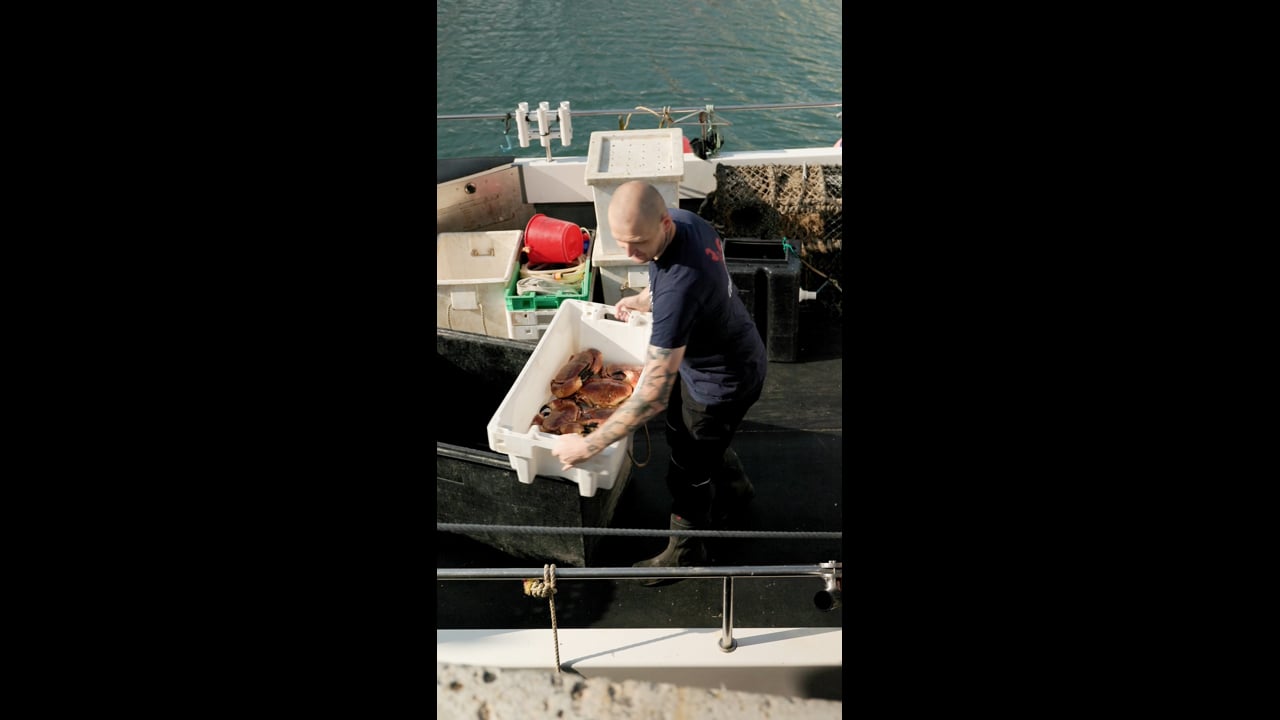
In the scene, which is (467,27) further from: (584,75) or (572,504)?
(572,504)

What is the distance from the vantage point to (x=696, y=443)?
2871 millimetres

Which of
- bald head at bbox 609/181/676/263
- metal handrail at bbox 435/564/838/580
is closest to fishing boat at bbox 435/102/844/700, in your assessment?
metal handrail at bbox 435/564/838/580

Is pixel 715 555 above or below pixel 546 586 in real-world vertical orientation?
below

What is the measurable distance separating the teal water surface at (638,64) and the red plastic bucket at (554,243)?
785cm

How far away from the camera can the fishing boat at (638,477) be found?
2443 mm

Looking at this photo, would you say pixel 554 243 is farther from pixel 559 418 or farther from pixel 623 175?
pixel 559 418

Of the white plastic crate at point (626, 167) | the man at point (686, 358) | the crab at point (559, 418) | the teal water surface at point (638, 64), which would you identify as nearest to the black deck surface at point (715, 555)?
the man at point (686, 358)

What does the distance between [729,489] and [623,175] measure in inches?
73.7

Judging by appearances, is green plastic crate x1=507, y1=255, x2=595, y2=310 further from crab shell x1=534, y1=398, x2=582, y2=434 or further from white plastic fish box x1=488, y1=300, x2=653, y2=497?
crab shell x1=534, y1=398, x2=582, y2=434

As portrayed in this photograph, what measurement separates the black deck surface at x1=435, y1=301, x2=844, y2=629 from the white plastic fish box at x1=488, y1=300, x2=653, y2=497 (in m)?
0.31

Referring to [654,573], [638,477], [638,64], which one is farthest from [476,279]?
[638,64]
